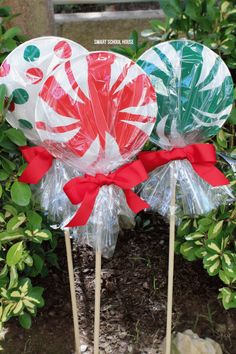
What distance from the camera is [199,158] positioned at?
171cm

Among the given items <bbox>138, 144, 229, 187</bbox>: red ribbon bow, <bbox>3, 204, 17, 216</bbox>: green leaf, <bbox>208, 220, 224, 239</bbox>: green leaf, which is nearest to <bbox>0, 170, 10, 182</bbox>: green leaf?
<bbox>3, 204, 17, 216</bbox>: green leaf

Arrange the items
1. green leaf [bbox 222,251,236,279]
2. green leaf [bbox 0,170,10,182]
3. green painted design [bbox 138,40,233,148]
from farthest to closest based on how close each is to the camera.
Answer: green leaf [bbox 222,251,236,279] → green leaf [bbox 0,170,10,182] → green painted design [bbox 138,40,233,148]

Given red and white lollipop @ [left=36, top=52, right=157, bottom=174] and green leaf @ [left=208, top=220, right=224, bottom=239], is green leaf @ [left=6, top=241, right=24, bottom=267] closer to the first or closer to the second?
red and white lollipop @ [left=36, top=52, right=157, bottom=174]

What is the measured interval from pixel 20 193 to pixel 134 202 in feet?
1.23

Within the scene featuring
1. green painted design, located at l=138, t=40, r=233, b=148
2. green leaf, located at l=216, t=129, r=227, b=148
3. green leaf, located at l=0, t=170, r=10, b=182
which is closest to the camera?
green painted design, located at l=138, t=40, r=233, b=148

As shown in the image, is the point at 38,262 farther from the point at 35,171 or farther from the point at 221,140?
the point at 221,140

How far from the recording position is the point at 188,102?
166cm

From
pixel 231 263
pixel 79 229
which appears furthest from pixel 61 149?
pixel 231 263

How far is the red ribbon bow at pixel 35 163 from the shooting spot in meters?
1.72

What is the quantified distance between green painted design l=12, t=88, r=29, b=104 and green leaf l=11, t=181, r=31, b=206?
270 millimetres

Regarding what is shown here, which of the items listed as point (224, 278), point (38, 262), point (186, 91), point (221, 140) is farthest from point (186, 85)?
point (38, 262)

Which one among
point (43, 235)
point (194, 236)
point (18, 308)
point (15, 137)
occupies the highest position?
point (15, 137)

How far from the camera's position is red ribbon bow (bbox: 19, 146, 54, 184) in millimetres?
1725

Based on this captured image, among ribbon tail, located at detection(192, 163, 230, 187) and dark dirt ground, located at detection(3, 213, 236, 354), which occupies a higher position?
ribbon tail, located at detection(192, 163, 230, 187)
